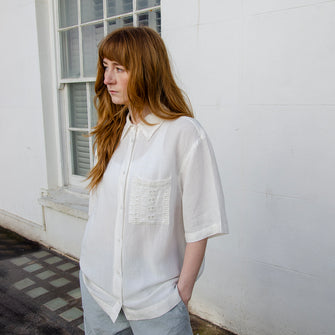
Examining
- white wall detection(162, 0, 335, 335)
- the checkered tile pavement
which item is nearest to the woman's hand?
white wall detection(162, 0, 335, 335)

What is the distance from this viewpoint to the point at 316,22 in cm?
198

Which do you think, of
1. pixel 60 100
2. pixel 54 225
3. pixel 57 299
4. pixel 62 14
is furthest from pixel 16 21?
pixel 57 299

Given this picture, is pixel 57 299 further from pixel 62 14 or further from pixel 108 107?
pixel 62 14

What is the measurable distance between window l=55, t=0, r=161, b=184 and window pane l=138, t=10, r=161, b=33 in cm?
9

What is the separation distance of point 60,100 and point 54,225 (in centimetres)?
144

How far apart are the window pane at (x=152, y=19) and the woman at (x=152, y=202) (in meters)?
1.82

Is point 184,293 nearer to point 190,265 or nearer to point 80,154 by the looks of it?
point 190,265

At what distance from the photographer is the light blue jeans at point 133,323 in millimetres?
1317

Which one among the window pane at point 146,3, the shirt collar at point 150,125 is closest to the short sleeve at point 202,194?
the shirt collar at point 150,125

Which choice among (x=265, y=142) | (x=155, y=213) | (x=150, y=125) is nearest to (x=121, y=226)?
(x=155, y=213)

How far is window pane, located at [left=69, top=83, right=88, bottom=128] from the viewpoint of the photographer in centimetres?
405

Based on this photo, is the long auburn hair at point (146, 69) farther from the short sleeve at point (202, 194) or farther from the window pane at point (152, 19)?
the window pane at point (152, 19)

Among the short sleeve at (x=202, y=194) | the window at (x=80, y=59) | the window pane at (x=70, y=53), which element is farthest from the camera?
the window pane at (x=70, y=53)

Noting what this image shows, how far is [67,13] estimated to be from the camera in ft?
13.0
